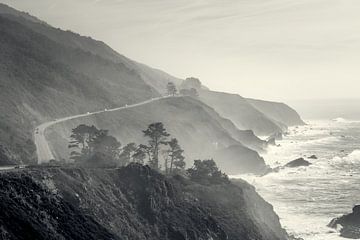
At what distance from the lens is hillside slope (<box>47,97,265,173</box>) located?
11419cm

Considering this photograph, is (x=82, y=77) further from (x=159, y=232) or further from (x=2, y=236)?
(x=2, y=236)

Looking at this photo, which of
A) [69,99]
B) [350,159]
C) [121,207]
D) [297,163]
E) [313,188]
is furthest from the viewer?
[350,159]

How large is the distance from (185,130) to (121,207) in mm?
82683

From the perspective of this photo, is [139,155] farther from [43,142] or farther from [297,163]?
[297,163]

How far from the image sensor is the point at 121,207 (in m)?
49.8

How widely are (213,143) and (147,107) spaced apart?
27.2 m

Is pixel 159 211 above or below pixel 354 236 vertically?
above

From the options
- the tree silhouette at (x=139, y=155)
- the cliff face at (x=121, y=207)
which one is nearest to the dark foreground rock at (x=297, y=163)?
the cliff face at (x=121, y=207)

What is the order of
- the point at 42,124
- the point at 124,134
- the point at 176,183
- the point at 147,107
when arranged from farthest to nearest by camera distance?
1. the point at 147,107
2. the point at 124,134
3. the point at 42,124
4. the point at 176,183

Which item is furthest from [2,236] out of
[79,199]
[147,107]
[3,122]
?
[147,107]

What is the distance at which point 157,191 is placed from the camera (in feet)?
176

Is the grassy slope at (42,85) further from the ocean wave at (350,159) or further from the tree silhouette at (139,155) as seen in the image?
the ocean wave at (350,159)

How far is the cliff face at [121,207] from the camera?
38.1m

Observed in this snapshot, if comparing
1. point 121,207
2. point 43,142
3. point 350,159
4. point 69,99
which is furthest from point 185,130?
point 121,207
